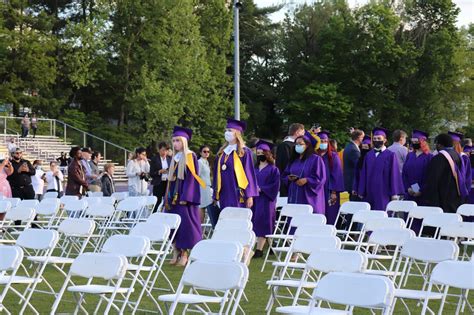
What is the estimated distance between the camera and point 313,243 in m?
7.74

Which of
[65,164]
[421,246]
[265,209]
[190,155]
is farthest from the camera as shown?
[65,164]

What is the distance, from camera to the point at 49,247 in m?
8.05

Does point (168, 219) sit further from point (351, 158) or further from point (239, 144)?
point (351, 158)

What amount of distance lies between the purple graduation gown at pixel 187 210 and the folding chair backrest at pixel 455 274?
5.60 meters

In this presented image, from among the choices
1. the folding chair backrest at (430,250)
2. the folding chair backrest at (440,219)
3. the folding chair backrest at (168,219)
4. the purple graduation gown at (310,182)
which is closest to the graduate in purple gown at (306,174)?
the purple graduation gown at (310,182)

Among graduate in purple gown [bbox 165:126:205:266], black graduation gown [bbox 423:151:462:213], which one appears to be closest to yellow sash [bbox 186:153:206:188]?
graduate in purple gown [bbox 165:126:205:266]

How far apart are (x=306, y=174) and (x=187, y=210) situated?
165 centimetres

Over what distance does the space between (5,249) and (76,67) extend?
1399 inches

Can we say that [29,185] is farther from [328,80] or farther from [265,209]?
[328,80]

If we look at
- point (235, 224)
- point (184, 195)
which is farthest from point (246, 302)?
point (184, 195)

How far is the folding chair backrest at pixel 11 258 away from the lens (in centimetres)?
728

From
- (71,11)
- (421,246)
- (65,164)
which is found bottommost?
(65,164)

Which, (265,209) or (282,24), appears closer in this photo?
(265,209)

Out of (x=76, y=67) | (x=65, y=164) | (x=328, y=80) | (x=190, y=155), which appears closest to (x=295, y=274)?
(x=190, y=155)
